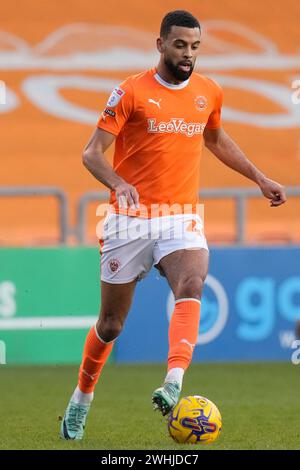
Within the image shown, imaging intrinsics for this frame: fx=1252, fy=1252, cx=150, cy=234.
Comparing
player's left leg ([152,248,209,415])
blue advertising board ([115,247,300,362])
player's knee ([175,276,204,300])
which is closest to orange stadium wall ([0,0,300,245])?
blue advertising board ([115,247,300,362])

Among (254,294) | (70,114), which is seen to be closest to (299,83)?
(70,114)

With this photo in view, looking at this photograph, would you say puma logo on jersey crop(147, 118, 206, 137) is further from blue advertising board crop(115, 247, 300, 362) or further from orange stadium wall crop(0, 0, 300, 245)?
orange stadium wall crop(0, 0, 300, 245)

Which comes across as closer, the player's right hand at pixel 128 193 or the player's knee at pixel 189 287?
the player's right hand at pixel 128 193

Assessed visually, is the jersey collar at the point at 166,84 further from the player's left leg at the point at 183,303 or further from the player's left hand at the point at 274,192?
the player's left leg at the point at 183,303

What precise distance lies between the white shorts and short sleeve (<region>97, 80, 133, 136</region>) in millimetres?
497

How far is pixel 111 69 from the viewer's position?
20078mm

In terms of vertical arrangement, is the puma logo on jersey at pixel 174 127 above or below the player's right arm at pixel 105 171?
above

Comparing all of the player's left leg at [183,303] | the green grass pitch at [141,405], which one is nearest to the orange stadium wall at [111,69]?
the green grass pitch at [141,405]

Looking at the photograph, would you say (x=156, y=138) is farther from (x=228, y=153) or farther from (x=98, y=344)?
(x=98, y=344)

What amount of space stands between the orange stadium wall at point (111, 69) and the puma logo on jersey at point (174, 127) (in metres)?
12.3

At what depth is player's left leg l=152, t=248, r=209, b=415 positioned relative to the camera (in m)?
6.30

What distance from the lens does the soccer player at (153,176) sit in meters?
6.68
